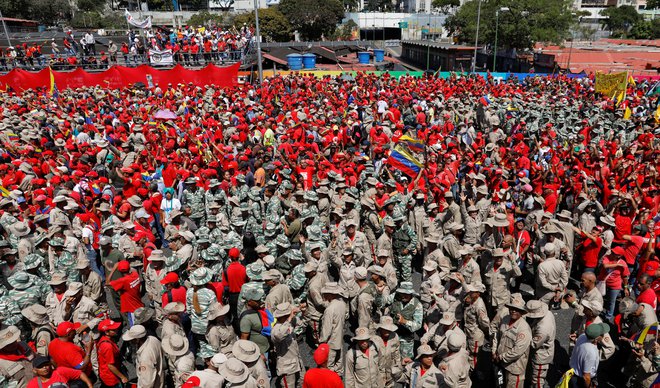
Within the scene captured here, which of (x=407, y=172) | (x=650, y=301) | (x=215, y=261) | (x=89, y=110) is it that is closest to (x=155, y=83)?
(x=89, y=110)

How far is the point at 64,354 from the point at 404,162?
8.62 m

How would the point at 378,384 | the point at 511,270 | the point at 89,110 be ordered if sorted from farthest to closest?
the point at 89,110, the point at 511,270, the point at 378,384

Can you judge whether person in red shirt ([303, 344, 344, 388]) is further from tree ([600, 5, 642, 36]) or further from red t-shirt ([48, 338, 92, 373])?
tree ([600, 5, 642, 36])

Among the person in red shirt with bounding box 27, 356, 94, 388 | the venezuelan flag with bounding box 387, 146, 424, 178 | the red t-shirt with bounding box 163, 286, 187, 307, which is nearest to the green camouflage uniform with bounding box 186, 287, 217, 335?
the red t-shirt with bounding box 163, 286, 187, 307

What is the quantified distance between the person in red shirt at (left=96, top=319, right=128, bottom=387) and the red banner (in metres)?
22.3

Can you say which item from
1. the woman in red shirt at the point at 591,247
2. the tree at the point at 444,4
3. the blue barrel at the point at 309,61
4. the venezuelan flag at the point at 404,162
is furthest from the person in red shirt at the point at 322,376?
the tree at the point at 444,4

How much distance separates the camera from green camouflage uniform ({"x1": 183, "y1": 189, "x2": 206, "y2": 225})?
939 cm

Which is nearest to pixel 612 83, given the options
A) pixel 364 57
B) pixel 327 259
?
pixel 327 259

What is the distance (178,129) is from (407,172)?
8.61m

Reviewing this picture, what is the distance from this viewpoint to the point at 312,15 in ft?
219

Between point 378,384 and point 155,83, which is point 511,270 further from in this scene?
point 155,83

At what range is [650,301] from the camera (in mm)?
5887

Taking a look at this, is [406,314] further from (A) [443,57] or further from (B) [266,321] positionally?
(A) [443,57]

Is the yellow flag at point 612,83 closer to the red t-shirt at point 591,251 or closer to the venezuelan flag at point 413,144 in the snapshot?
the venezuelan flag at point 413,144
